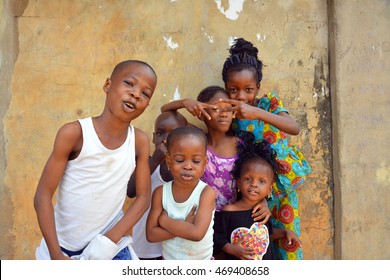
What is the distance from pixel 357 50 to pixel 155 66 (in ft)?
4.64

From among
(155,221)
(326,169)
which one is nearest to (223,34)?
(326,169)

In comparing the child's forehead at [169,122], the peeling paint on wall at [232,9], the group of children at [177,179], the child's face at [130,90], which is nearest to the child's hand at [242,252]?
the group of children at [177,179]

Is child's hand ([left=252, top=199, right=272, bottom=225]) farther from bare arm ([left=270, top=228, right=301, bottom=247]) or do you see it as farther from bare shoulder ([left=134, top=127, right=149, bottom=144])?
bare shoulder ([left=134, top=127, right=149, bottom=144])

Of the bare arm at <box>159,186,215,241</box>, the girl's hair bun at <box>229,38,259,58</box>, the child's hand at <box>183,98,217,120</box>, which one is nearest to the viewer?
the bare arm at <box>159,186,215,241</box>

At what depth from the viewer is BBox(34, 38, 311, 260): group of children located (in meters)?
2.64

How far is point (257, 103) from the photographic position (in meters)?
3.48

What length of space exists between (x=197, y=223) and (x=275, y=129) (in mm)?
931

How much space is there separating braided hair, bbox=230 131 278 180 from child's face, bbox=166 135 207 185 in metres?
0.38

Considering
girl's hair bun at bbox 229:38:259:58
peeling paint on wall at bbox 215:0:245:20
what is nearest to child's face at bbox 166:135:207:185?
girl's hair bun at bbox 229:38:259:58

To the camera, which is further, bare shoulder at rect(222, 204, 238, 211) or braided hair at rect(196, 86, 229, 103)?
braided hair at rect(196, 86, 229, 103)

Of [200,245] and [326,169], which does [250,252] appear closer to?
[200,245]

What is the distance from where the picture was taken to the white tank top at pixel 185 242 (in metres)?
2.82

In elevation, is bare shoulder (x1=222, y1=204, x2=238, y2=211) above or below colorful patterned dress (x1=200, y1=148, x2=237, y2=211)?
below

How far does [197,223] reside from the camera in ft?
9.05
